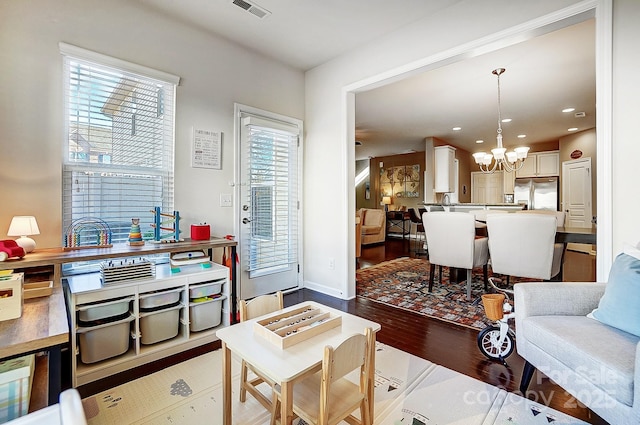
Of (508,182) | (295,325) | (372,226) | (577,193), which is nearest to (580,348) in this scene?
(295,325)

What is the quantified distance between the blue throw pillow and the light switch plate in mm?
2916

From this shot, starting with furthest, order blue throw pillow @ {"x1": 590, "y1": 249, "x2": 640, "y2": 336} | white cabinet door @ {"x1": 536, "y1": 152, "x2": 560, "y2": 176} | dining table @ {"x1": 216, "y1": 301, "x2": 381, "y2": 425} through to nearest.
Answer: white cabinet door @ {"x1": 536, "y1": 152, "x2": 560, "y2": 176}
blue throw pillow @ {"x1": 590, "y1": 249, "x2": 640, "y2": 336}
dining table @ {"x1": 216, "y1": 301, "x2": 381, "y2": 425}

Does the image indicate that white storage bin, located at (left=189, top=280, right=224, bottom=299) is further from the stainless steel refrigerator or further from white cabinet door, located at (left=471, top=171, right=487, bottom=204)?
white cabinet door, located at (left=471, top=171, right=487, bottom=204)

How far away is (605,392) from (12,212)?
3.37m

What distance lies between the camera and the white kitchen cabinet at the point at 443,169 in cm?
723

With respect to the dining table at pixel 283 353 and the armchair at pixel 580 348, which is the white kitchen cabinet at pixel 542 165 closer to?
the armchair at pixel 580 348

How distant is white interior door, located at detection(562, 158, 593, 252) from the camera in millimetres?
6684

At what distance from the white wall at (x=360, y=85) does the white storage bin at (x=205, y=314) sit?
1468 mm

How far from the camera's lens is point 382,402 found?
64.0 inches

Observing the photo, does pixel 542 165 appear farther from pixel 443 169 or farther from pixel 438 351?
pixel 438 351

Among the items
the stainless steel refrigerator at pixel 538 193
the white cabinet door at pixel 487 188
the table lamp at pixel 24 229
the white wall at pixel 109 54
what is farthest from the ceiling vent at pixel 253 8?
the white cabinet door at pixel 487 188

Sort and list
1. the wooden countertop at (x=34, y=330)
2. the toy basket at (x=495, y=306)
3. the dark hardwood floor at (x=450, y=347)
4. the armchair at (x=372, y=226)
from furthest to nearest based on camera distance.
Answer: the armchair at (x=372, y=226)
the toy basket at (x=495, y=306)
the dark hardwood floor at (x=450, y=347)
the wooden countertop at (x=34, y=330)

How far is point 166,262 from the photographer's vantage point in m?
2.63

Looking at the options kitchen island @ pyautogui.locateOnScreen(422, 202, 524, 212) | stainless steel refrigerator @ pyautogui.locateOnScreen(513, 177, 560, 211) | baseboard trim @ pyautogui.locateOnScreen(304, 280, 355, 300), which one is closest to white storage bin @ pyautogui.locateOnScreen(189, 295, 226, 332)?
baseboard trim @ pyautogui.locateOnScreen(304, 280, 355, 300)
